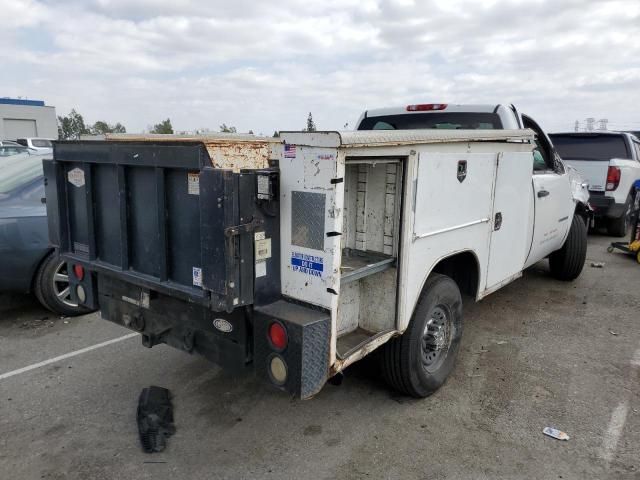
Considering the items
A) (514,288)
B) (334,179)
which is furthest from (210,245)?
(514,288)

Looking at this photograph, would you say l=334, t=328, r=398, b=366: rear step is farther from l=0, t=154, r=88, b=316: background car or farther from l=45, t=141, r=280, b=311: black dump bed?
l=0, t=154, r=88, b=316: background car

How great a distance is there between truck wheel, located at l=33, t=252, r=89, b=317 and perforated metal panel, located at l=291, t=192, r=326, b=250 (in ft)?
10.7

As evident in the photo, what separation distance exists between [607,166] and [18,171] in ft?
30.7

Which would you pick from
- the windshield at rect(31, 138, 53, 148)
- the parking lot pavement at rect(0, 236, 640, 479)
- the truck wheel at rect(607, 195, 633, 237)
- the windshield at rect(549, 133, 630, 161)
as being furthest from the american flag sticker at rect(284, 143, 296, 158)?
the windshield at rect(31, 138, 53, 148)

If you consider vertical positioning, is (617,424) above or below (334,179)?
below

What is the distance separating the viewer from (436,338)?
3.73m

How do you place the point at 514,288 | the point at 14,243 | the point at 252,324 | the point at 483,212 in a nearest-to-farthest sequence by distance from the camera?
the point at 252,324
the point at 483,212
the point at 14,243
the point at 514,288

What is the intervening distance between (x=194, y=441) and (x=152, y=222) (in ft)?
4.49

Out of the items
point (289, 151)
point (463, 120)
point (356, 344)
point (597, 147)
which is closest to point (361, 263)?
point (356, 344)

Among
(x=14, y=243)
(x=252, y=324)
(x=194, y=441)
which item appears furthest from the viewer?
(x=14, y=243)

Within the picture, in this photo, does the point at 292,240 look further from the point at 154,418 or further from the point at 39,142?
the point at 39,142

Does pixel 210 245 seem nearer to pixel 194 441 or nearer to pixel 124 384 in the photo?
pixel 194 441

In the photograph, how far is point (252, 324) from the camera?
276 cm

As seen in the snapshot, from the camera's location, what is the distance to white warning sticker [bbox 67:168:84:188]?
10.7 feet
